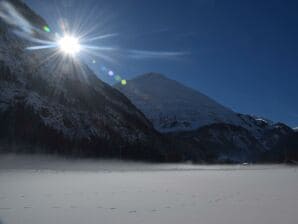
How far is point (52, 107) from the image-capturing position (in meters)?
115

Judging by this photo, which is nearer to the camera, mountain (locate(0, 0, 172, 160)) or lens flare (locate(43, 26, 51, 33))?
mountain (locate(0, 0, 172, 160))

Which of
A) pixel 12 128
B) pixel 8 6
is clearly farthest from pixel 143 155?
pixel 8 6

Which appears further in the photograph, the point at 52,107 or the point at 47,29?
the point at 47,29

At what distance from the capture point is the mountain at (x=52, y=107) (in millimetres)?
103125

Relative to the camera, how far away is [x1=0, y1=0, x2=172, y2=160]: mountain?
10312cm

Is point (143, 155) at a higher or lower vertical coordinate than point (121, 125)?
lower

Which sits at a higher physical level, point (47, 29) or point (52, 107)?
point (47, 29)

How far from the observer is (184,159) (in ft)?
528

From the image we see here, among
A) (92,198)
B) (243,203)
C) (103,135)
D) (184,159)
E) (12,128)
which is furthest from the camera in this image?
(184,159)

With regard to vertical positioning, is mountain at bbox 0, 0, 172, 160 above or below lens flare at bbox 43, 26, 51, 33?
below

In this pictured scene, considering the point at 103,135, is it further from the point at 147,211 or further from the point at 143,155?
the point at 147,211

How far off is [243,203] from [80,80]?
13206 centimetres

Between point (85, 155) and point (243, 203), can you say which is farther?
point (85, 155)

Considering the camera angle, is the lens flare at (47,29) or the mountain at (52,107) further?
the lens flare at (47,29)
